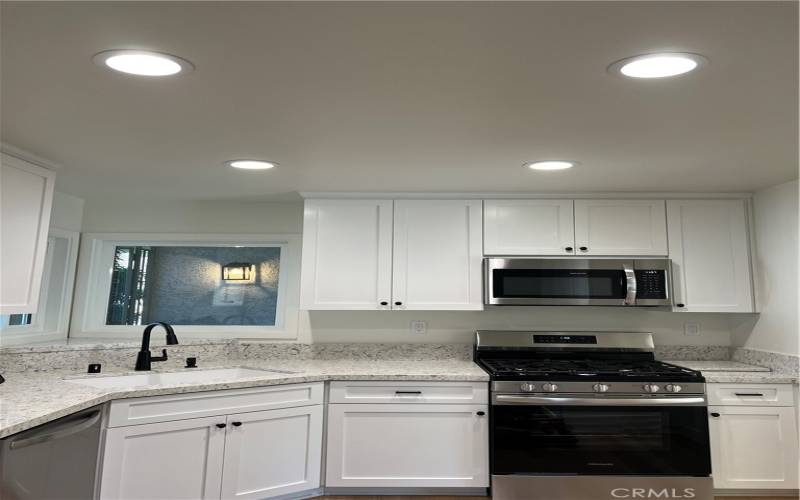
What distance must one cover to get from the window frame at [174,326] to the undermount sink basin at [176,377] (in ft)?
1.53

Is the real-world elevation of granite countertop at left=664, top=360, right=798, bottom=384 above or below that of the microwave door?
below

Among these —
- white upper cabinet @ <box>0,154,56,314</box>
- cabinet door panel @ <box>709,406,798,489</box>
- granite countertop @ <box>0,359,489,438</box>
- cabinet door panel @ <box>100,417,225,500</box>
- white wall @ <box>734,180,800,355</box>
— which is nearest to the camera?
granite countertop @ <box>0,359,489,438</box>

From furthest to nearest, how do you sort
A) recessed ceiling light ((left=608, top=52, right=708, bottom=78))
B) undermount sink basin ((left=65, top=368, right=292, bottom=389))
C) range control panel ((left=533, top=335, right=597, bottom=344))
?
range control panel ((left=533, top=335, right=597, bottom=344)) → undermount sink basin ((left=65, top=368, right=292, bottom=389)) → recessed ceiling light ((left=608, top=52, right=708, bottom=78))

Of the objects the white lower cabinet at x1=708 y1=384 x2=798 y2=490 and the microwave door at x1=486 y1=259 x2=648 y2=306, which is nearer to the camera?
the white lower cabinet at x1=708 y1=384 x2=798 y2=490

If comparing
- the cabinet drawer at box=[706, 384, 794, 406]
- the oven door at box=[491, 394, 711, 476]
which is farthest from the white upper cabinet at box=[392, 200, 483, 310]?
the cabinet drawer at box=[706, 384, 794, 406]

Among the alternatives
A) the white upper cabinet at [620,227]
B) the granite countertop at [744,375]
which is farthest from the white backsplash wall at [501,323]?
the white upper cabinet at [620,227]

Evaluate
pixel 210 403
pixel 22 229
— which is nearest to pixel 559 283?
pixel 210 403

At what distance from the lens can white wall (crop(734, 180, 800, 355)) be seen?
8.94 ft

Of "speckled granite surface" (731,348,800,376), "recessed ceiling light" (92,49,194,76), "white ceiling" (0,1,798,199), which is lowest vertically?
"speckled granite surface" (731,348,800,376)

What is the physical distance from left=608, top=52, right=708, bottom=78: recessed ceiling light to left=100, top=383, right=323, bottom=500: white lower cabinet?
2160mm

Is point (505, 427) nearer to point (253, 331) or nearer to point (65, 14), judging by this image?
point (253, 331)

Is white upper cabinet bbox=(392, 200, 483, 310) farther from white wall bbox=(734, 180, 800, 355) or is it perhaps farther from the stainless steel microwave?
white wall bbox=(734, 180, 800, 355)

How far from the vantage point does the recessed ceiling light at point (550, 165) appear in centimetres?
234

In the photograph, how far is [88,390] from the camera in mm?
2055
